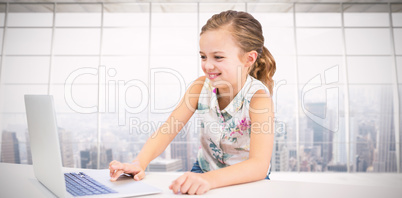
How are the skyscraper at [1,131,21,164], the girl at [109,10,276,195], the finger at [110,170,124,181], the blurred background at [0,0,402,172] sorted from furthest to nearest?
the skyscraper at [1,131,21,164], the blurred background at [0,0,402,172], the girl at [109,10,276,195], the finger at [110,170,124,181]

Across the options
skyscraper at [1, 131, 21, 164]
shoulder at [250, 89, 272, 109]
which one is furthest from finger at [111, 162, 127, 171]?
skyscraper at [1, 131, 21, 164]

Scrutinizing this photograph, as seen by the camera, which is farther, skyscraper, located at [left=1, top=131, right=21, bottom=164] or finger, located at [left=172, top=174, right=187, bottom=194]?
skyscraper, located at [left=1, top=131, right=21, bottom=164]

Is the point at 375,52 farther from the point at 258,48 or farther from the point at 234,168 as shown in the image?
the point at 234,168

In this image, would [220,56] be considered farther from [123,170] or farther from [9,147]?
[9,147]

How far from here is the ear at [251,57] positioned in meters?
1.19

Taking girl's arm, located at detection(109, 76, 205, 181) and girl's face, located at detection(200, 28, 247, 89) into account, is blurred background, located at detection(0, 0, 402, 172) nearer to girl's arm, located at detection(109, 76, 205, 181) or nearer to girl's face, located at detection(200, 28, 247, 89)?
girl's arm, located at detection(109, 76, 205, 181)

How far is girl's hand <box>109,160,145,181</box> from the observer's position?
88 cm

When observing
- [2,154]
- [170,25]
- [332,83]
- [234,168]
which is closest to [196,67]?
[170,25]

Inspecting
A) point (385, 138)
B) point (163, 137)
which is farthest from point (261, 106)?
point (385, 138)

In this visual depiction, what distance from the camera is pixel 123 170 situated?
0.90m

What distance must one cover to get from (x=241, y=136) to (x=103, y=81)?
455cm

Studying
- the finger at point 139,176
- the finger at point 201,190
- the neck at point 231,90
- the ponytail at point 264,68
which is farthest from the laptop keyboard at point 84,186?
the ponytail at point 264,68

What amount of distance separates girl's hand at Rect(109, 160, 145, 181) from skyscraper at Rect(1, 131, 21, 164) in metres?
5.51

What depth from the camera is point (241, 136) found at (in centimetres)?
118
